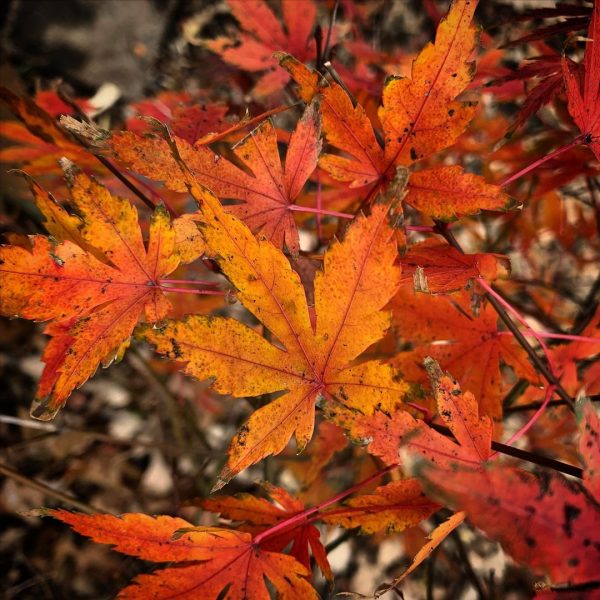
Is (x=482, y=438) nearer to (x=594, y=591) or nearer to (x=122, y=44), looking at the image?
(x=594, y=591)

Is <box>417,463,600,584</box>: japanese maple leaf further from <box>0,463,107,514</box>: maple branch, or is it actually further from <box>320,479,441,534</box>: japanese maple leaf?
<box>0,463,107,514</box>: maple branch

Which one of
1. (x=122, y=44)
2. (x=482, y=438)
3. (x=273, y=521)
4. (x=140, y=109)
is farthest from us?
(x=122, y=44)

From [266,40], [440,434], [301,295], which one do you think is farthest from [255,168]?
[266,40]

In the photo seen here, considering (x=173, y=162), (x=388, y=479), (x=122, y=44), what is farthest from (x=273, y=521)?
(x=122, y=44)

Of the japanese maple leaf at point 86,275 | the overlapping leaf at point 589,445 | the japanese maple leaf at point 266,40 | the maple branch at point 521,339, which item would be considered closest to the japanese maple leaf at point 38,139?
the japanese maple leaf at point 86,275

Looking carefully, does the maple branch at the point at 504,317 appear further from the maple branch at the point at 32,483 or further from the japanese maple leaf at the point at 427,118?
the maple branch at the point at 32,483

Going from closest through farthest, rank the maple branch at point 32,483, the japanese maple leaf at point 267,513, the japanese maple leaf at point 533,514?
the japanese maple leaf at point 533,514, the japanese maple leaf at point 267,513, the maple branch at point 32,483
